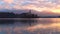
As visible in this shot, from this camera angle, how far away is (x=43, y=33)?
1077 cm

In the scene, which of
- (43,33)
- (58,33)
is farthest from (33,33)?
(58,33)

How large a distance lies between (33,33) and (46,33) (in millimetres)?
818

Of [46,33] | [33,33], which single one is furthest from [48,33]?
[33,33]

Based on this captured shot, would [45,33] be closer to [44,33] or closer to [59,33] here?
[44,33]

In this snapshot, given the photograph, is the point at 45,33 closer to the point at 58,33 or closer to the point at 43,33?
the point at 43,33

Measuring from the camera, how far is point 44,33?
10797mm

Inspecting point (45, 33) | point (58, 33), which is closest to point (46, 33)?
point (45, 33)

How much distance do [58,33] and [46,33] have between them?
772 millimetres

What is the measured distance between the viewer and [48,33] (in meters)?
10.9

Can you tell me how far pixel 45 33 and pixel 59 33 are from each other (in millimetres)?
894

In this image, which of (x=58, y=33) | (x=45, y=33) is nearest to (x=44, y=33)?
(x=45, y=33)

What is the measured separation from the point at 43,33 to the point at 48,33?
1.10ft

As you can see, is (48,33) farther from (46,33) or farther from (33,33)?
(33,33)

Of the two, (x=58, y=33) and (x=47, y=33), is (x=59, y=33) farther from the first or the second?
(x=47, y=33)
